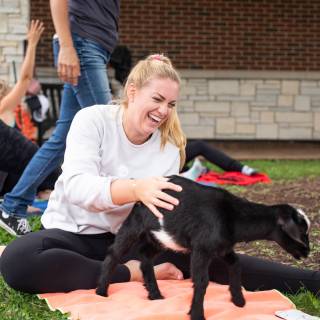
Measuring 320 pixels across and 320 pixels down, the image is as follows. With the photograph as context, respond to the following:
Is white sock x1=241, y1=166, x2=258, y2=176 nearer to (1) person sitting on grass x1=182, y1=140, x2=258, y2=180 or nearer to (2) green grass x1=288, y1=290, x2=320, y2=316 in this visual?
(1) person sitting on grass x1=182, y1=140, x2=258, y2=180

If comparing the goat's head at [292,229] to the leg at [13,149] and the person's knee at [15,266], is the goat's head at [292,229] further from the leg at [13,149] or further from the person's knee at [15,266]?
the leg at [13,149]

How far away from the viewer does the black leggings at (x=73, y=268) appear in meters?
3.29

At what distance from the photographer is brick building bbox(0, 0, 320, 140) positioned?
12180 mm

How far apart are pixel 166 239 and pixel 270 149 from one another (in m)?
9.81

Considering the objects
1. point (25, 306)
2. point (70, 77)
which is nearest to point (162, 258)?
point (25, 306)

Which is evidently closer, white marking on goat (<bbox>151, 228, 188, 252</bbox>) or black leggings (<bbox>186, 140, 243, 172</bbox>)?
white marking on goat (<bbox>151, 228, 188, 252</bbox>)

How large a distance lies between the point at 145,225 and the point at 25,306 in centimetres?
72

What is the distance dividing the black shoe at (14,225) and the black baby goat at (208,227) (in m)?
1.78

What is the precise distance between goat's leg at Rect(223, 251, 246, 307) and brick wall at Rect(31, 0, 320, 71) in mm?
9499

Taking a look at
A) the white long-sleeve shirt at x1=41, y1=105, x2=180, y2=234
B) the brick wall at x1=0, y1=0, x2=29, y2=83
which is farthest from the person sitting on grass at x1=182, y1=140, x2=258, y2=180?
the white long-sleeve shirt at x1=41, y1=105, x2=180, y2=234

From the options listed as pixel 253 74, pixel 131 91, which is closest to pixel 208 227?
pixel 131 91

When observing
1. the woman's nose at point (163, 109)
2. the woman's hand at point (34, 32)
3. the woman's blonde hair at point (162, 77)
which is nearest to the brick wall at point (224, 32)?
the woman's hand at point (34, 32)

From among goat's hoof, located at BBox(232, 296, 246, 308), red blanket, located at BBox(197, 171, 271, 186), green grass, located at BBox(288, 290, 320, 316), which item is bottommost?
red blanket, located at BBox(197, 171, 271, 186)

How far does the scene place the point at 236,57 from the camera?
12516 mm
